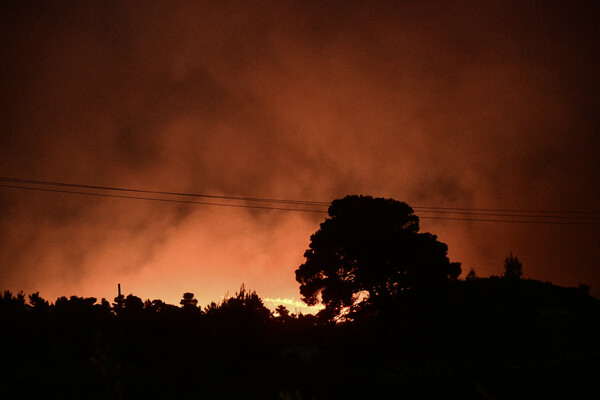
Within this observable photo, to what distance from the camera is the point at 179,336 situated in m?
28.1

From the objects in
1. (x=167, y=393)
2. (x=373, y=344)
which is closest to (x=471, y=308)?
(x=373, y=344)

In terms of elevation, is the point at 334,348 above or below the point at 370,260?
below

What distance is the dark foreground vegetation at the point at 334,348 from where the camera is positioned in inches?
698

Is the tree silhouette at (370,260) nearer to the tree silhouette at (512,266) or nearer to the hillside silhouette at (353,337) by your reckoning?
the hillside silhouette at (353,337)

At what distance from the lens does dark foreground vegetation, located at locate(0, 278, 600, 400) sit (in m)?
17.7

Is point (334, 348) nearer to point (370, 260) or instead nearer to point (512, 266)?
point (370, 260)

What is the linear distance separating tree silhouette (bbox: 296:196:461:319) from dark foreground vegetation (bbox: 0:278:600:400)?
134 cm

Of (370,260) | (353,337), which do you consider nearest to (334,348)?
(353,337)

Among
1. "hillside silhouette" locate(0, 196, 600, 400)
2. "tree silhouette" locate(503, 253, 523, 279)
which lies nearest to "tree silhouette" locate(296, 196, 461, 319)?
"hillside silhouette" locate(0, 196, 600, 400)

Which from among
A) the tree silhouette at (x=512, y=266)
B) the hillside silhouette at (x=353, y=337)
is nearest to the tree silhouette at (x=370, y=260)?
the hillside silhouette at (x=353, y=337)

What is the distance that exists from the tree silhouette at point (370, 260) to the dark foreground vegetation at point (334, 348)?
1.34 m

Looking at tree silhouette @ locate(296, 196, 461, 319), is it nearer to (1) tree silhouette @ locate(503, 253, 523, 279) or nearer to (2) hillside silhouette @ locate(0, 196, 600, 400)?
(2) hillside silhouette @ locate(0, 196, 600, 400)

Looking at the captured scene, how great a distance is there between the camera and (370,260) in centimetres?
3378

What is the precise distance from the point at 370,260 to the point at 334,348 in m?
7.70
